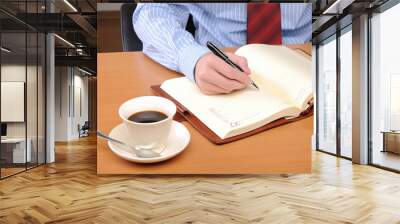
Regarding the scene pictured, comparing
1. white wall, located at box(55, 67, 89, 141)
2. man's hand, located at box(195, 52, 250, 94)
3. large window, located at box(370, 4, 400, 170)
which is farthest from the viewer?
white wall, located at box(55, 67, 89, 141)

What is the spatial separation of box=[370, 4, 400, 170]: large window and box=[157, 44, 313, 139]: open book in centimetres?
184

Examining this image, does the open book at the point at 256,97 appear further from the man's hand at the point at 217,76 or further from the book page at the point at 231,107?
the man's hand at the point at 217,76

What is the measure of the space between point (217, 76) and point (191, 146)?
97 cm

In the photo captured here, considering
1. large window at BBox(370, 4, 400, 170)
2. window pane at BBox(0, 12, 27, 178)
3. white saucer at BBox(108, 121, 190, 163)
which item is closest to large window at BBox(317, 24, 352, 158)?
large window at BBox(370, 4, 400, 170)

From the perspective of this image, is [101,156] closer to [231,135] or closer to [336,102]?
[231,135]

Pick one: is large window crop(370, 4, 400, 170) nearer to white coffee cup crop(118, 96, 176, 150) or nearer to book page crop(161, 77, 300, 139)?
book page crop(161, 77, 300, 139)

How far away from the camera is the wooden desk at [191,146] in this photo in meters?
4.87

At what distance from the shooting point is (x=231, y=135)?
15.6ft

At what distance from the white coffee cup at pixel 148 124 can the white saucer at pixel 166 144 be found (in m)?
0.10

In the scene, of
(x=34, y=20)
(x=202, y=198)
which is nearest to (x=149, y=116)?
(x=202, y=198)

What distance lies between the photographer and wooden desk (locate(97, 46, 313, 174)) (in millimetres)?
4871

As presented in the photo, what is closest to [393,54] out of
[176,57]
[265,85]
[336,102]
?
[336,102]

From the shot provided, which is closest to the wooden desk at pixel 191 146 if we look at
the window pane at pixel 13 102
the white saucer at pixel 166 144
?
the white saucer at pixel 166 144

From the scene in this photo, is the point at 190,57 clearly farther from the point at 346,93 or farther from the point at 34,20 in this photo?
the point at 346,93
